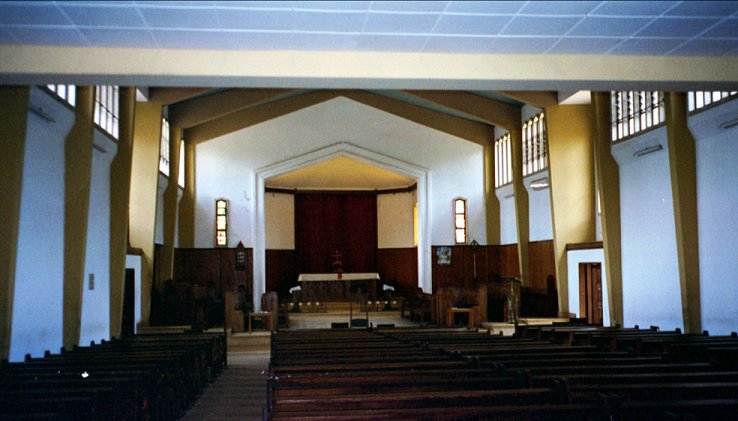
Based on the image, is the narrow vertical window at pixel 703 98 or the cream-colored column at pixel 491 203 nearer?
the narrow vertical window at pixel 703 98

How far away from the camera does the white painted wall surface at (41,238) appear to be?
8.61m

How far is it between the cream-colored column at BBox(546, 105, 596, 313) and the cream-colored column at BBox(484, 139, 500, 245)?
4719 mm

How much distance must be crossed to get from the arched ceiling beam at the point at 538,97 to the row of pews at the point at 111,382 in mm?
8697

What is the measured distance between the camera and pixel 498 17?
5426mm

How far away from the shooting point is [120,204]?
40.2 feet

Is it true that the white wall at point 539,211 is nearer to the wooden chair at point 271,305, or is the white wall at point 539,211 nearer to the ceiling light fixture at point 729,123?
the ceiling light fixture at point 729,123

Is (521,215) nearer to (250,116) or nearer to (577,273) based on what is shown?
(577,273)

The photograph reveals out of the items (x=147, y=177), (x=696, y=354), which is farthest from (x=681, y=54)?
(x=147, y=177)

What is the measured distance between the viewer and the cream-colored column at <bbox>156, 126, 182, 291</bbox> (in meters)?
17.2

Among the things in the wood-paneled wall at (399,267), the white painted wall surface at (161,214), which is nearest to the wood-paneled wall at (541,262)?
the wood-paneled wall at (399,267)

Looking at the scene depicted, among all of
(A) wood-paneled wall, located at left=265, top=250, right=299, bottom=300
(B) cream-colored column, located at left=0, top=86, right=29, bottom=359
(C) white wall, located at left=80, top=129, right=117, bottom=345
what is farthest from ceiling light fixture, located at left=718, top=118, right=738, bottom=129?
(A) wood-paneled wall, located at left=265, top=250, right=299, bottom=300

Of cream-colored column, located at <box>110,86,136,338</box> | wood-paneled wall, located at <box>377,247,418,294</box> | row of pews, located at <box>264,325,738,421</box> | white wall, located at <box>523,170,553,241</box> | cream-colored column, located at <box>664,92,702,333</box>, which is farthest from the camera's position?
wood-paneled wall, located at <box>377,247,418,294</box>

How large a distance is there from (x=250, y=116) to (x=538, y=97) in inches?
303

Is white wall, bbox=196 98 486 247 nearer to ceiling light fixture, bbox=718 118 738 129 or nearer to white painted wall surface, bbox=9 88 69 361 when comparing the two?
white painted wall surface, bbox=9 88 69 361
